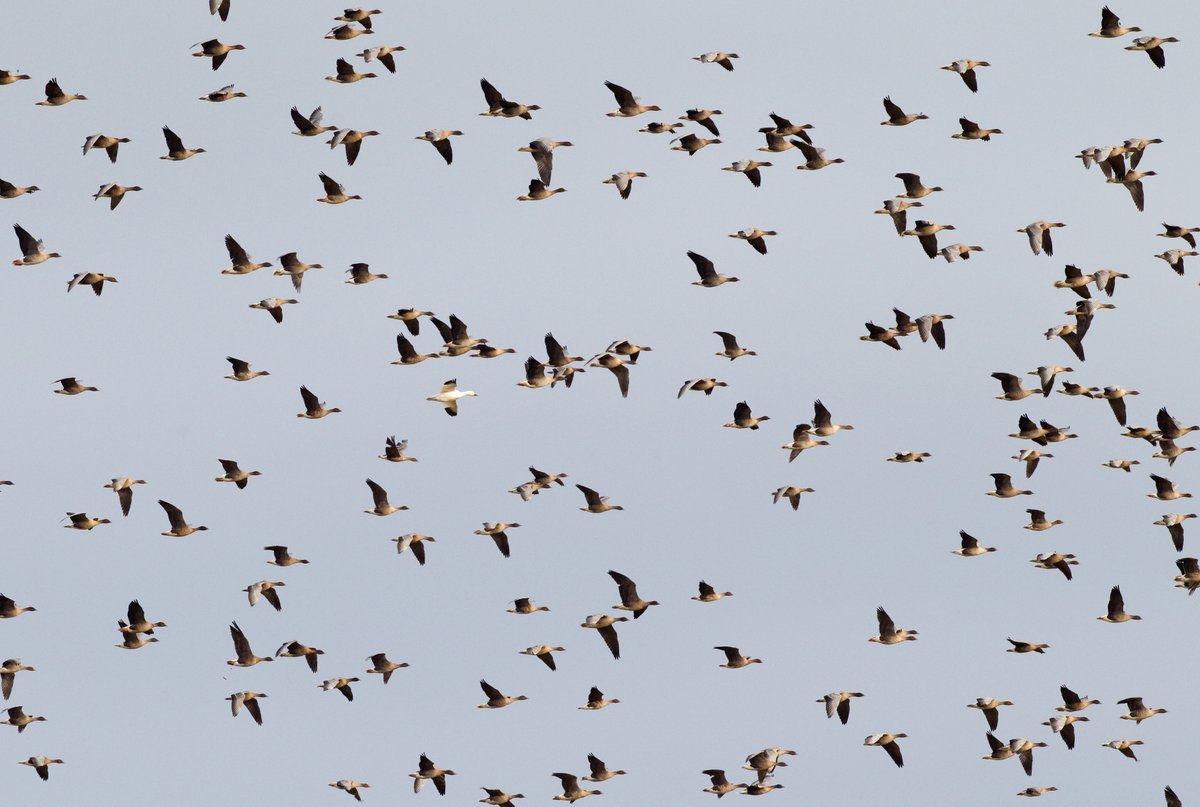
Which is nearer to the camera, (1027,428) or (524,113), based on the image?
(524,113)

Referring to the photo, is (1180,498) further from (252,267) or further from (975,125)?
(252,267)

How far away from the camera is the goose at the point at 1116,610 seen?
62.9 metres

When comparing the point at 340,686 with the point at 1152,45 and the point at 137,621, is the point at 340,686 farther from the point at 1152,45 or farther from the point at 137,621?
the point at 1152,45

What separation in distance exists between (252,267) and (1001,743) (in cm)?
1615

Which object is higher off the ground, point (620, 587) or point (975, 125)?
point (975, 125)

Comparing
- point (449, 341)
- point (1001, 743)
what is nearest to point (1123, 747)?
point (1001, 743)

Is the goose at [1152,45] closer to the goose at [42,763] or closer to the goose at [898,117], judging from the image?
the goose at [898,117]

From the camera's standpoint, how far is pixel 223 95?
2365 inches

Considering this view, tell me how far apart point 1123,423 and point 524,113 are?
12.6m

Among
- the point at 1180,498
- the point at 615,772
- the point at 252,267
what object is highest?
the point at 252,267

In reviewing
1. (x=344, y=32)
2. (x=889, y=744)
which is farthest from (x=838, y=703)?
(x=344, y=32)

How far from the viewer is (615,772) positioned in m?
64.2

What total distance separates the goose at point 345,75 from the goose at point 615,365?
21.0 ft

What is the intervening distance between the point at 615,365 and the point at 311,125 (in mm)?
6813
